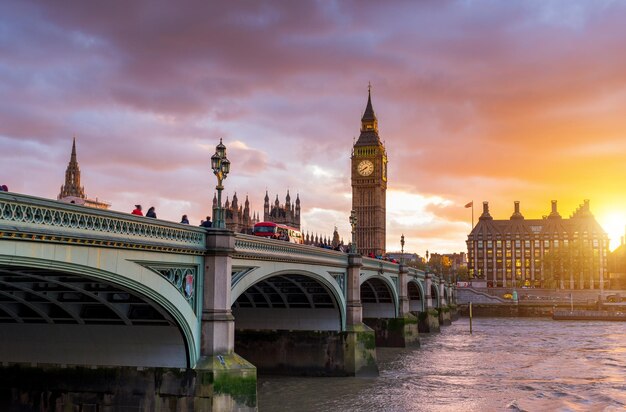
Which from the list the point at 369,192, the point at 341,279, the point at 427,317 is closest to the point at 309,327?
the point at 341,279

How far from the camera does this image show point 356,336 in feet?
123

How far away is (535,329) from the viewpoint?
79250 mm

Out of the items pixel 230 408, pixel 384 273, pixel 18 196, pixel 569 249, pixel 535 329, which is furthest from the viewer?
pixel 569 249

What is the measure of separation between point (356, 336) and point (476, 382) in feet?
22.4

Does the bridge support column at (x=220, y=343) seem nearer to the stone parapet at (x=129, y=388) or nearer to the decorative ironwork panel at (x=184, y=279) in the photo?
the stone parapet at (x=129, y=388)

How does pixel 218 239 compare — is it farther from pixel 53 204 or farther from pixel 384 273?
pixel 384 273

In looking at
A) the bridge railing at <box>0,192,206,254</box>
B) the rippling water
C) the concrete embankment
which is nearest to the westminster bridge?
the bridge railing at <box>0,192,206,254</box>

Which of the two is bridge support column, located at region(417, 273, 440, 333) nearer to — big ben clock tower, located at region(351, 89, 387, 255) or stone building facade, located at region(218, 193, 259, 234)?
stone building facade, located at region(218, 193, 259, 234)

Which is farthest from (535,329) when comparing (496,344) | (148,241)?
(148,241)

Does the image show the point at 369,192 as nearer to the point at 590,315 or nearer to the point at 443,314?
the point at 590,315

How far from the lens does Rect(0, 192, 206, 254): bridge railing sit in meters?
13.5

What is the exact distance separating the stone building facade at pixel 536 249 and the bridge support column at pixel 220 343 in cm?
16898

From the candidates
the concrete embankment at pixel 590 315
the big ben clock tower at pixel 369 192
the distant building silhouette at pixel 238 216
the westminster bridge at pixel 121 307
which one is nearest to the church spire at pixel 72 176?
the distant building silhouette at pixel 238 216

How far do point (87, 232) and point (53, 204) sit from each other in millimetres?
1289
